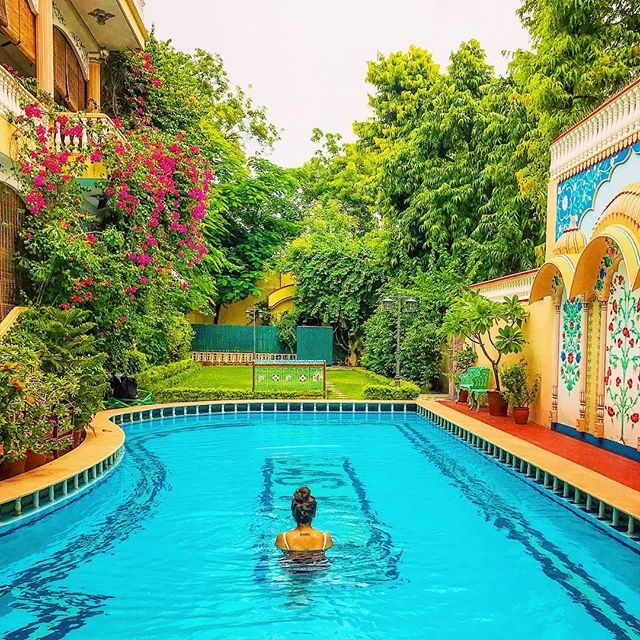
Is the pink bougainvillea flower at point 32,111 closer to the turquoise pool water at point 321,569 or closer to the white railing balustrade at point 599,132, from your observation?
the turquoise pool water at point 321,569

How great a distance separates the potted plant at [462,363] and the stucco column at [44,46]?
1101cm

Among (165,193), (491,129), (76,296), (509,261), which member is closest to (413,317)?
(509,261)

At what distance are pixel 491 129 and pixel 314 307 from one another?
475 inches

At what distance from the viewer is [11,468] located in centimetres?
755

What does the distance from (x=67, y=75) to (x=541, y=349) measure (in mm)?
12035

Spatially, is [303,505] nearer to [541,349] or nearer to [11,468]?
[11,468]

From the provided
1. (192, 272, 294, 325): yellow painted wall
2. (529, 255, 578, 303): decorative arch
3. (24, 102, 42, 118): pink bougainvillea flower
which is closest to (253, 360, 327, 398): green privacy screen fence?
(529, 255, 578, 303): decorative arch

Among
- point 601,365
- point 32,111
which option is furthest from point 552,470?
point 32,111

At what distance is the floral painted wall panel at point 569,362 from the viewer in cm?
1144

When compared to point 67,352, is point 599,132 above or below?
above

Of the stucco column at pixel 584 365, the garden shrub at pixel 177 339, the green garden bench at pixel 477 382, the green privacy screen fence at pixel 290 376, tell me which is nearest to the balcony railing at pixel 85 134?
the green privacy screen fence at pixel 290 376

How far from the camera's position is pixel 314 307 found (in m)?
29.5

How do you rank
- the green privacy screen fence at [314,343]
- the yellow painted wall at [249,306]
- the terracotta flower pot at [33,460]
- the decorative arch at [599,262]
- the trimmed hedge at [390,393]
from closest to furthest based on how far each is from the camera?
1. the terracotta flower pot at [33,460]
2. the decorative arch at [599,262]
3. the trimmed hedge at [390,393]
4. the green privacy screen fence at [314,343]
5. the yellow painted wall at [249,306]

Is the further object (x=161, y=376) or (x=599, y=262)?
(x=161, y=376)
